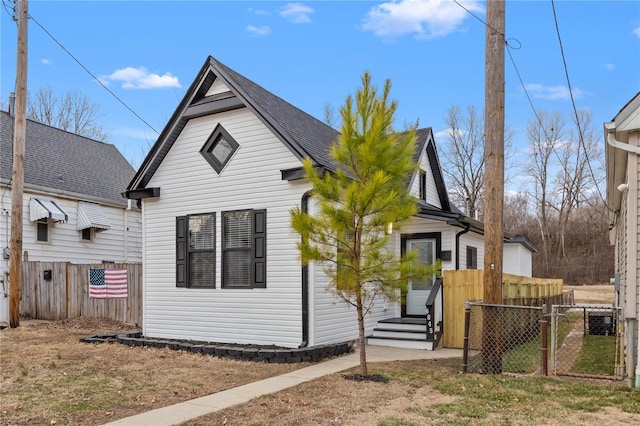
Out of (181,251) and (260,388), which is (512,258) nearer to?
(181,251)

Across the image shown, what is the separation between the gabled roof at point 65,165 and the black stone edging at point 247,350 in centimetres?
761

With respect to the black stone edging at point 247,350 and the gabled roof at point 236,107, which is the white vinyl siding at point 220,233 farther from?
the black stone edging at point 247,350

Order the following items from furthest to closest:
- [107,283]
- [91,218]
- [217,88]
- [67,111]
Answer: [67,111]
[91,218]
[107,283]
[217,88]

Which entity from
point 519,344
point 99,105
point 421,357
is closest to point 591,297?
point 519,344

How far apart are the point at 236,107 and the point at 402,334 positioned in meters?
5.75

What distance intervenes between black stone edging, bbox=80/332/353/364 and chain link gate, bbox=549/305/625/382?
141 inches

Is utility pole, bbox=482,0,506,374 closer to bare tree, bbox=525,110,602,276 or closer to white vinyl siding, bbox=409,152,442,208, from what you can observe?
white vinyl siding, bbox=409,152,442,208

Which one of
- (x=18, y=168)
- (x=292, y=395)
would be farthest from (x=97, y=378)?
(x=18, y=168)

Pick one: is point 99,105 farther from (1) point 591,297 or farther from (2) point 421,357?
(1) point 591,297

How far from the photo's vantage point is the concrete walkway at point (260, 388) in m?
5.31

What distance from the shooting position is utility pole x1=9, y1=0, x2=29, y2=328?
1231 centimetres

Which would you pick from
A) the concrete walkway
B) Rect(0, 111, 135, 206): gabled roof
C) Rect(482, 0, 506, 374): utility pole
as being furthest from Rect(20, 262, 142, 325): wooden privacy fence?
Rect(482, 0, 506, 374): utility pole

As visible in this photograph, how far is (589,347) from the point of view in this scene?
33.6 feet

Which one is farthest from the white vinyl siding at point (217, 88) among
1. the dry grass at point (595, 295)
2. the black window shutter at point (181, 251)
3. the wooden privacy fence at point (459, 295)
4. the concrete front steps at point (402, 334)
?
the dry grass at point (595, 295)
